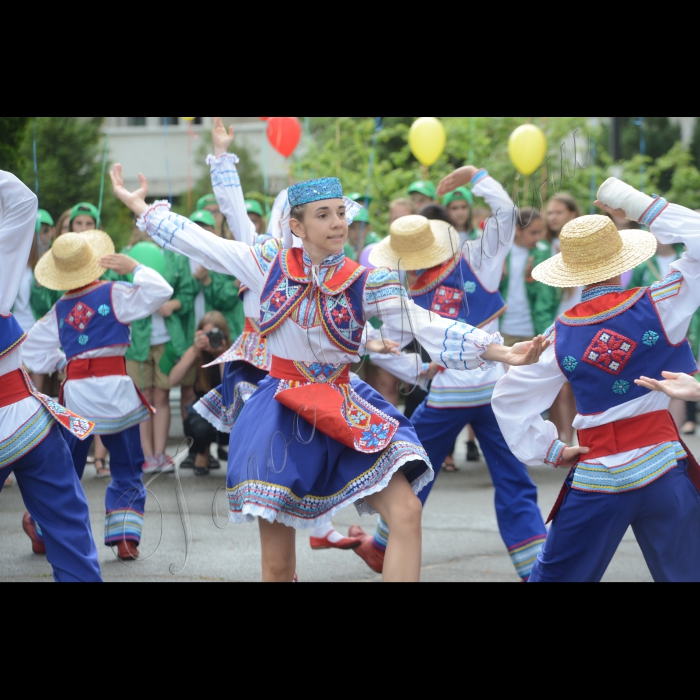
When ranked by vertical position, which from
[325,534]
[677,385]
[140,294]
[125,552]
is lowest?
[125,552]

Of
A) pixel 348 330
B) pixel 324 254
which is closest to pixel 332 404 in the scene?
pixel 348 330

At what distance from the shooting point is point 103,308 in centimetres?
496

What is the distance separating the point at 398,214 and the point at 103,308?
10.3 ft

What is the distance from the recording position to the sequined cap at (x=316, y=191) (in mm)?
Answer: 3213

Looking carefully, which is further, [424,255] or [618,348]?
[424,255]

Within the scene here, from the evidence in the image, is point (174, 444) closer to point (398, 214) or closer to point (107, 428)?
point (398, 214)

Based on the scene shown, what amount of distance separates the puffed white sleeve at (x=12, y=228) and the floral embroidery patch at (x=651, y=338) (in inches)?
81.7

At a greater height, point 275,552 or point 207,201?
point 275,552

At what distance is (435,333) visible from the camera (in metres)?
3.13

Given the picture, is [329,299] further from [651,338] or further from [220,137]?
[220,137]

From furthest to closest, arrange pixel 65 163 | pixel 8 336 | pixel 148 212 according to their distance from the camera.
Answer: pixel 65 163
pixel 148 212
pixel 8 336

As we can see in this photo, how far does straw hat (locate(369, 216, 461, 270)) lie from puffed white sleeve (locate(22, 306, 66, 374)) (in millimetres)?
1913

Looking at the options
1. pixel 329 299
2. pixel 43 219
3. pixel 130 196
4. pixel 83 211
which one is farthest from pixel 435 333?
pixel 43 219

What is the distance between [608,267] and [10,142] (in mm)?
Answer: 3050
